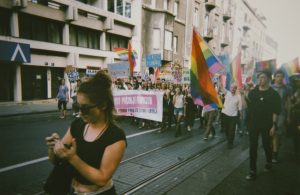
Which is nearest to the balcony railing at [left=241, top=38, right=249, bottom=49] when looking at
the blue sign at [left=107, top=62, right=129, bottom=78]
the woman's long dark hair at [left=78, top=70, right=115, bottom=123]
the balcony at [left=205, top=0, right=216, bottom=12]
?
the balcony at [left=205, top=0, right=216, bottom=12]

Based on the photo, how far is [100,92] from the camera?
201 cm

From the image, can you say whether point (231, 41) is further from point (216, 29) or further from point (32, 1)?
point (32, 1)

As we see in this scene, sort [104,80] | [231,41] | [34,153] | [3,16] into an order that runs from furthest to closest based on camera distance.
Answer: [231,41], [3,16], [34,153], [104,80]

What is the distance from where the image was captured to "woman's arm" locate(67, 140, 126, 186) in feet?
5.67

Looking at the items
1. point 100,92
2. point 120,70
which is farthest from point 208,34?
point 100,92

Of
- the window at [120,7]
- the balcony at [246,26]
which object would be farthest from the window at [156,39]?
the balcony at [246,26]

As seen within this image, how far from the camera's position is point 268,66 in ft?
42.2

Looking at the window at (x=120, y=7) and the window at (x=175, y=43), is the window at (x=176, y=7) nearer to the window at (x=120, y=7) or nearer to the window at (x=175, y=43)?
the window at (x=175, y=43)

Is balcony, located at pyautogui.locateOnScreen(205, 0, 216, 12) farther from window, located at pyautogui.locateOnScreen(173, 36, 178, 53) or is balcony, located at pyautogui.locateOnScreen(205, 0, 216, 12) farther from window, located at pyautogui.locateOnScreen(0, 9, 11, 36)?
window, located at pyautogui.locateOnScreen(0, 9, 11, 36)

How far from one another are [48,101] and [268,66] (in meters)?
14.6

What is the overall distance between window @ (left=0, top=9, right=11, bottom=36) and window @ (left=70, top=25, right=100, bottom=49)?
5.05 metres

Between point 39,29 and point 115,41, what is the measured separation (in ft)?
25.2

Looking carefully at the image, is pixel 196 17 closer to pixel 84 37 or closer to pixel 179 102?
pixel 84 37

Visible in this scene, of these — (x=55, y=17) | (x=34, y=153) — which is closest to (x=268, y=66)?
(x=34, y=153)
